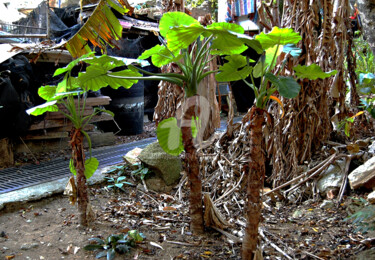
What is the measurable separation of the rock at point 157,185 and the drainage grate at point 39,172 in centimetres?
78

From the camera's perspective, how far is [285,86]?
1.94m

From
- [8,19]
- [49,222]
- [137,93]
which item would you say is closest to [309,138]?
[49,222]

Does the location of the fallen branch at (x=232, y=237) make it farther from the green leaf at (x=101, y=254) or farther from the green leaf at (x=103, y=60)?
the green leaf at (x=103, y=60)

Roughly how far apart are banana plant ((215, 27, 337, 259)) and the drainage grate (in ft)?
8.19

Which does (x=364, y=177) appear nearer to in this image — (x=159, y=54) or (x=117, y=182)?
(x=159, y=54)

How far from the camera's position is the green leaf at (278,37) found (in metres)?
1.89

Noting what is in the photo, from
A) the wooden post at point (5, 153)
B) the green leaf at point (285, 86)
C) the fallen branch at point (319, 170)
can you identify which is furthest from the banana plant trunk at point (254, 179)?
the wooden post at point (5, 153)

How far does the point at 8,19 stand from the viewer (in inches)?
452

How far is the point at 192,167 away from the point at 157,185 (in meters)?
1.43

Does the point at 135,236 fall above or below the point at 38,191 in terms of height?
below

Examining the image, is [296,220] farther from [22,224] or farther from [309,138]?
[22,224]

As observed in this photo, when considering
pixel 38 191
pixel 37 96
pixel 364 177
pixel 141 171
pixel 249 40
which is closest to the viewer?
pixel 249 40

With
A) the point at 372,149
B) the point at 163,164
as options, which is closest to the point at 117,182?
the point at 163,164

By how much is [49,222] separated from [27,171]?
151 centimetres
